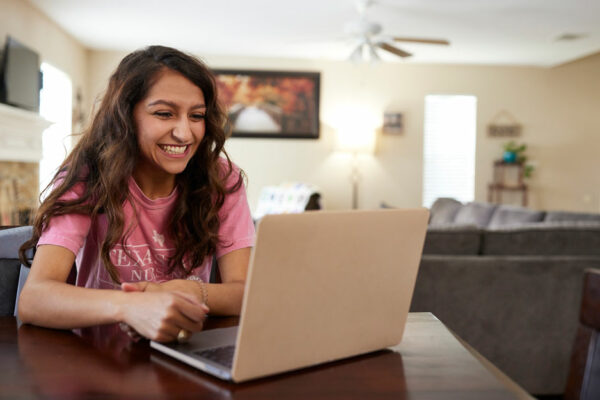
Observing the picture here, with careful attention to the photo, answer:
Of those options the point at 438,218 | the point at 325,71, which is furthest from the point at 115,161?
the point at 325,71

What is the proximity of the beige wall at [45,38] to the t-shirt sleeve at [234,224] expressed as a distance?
3.95m

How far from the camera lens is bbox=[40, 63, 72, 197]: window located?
6.05m

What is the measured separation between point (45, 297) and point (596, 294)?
0.87 metres

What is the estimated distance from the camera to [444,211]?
5.62m

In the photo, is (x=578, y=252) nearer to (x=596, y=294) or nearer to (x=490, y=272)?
(x=490, y=272)

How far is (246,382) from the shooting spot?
72cm


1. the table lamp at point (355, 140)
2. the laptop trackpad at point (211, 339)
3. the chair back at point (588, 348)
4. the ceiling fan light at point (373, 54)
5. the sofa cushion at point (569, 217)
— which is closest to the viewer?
the laptop trackpad at point (211, 339)

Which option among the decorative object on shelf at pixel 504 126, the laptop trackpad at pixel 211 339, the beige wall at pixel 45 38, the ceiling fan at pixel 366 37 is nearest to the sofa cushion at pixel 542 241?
the laptop trackpad at pixel 211 339

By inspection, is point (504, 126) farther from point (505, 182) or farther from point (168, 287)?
point (168, 287)

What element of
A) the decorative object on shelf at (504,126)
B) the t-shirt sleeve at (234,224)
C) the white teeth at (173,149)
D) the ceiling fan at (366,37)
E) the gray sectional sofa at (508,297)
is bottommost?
the gray sectional sofa at (508,297)

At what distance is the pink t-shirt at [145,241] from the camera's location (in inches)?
50.3

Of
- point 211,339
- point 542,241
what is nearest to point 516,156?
point 542,241

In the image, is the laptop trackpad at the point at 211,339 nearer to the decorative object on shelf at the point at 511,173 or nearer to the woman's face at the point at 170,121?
the woman's face at the point at 170,121

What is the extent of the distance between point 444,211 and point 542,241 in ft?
9.30
